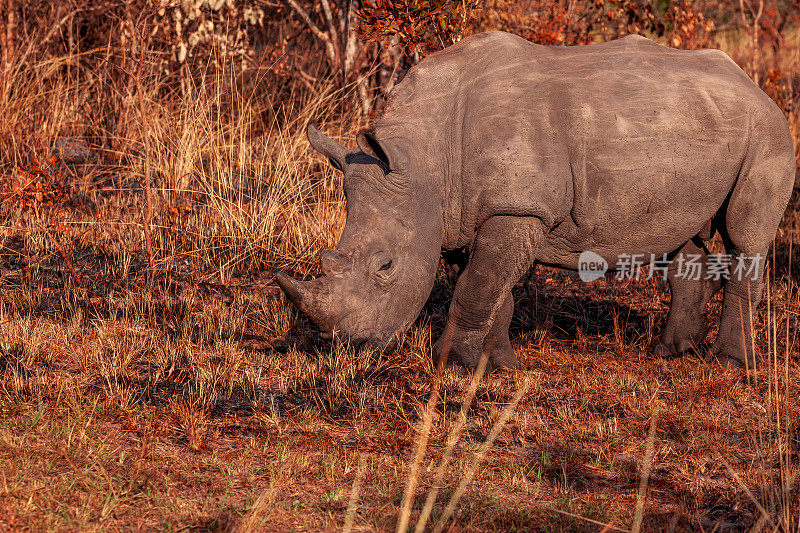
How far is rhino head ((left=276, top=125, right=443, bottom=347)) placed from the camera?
445cm

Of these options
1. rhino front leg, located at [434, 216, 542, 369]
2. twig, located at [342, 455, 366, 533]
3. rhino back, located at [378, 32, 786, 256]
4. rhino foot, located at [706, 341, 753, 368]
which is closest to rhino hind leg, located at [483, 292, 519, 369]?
rhino front leg, located at [434, 216, 542, 369]

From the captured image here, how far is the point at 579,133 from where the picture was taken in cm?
471

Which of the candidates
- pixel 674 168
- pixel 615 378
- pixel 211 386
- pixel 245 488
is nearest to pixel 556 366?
pixel 615 378

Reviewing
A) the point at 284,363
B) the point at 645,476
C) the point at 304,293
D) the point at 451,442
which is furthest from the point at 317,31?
the point at 645,476

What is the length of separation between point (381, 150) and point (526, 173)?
70cm

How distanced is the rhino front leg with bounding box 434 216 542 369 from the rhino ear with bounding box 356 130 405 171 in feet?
1.90

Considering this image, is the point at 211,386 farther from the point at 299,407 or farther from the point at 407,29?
the point at 407,29

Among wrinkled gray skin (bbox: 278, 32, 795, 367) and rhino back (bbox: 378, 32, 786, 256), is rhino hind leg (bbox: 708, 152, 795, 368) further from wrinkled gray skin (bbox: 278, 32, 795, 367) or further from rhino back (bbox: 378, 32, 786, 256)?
rhino back (bbox: 378, 32, 786, 256)

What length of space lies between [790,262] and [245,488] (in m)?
4.81

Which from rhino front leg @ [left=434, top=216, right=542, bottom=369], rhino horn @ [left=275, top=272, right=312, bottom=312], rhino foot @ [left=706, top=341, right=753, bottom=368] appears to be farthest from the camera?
rhino foot @ [left=706, top=341, right=753, bottom=368]

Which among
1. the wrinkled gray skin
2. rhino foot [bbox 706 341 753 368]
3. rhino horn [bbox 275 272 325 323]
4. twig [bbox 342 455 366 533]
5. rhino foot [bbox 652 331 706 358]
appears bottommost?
rhino foot [bbox 652 331 706 358]

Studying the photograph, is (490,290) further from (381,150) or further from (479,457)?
(479,457)

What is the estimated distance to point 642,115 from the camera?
15.7 feet

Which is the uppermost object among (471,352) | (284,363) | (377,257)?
(377,257)
